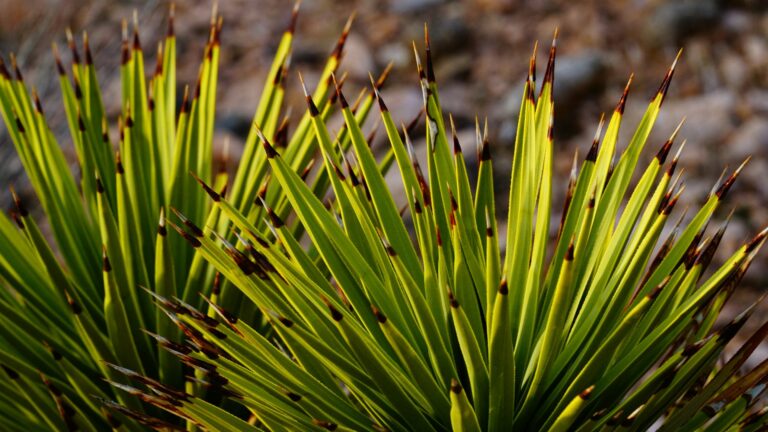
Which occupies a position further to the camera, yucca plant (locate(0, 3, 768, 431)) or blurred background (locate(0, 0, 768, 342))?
blurred background (locate(0, 0, 768, 342))

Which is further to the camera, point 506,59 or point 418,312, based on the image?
point 506,59

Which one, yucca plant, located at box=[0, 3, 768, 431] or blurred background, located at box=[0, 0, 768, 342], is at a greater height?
blurred background, located at box=[0, 0, 768, 342]

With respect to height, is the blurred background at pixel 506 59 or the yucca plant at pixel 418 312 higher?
the blurred background at pixel 506 59

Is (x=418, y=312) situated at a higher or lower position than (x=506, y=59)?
lower

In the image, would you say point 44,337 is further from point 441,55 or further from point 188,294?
point 441,55

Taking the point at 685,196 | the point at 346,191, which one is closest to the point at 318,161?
the point at 685,196
